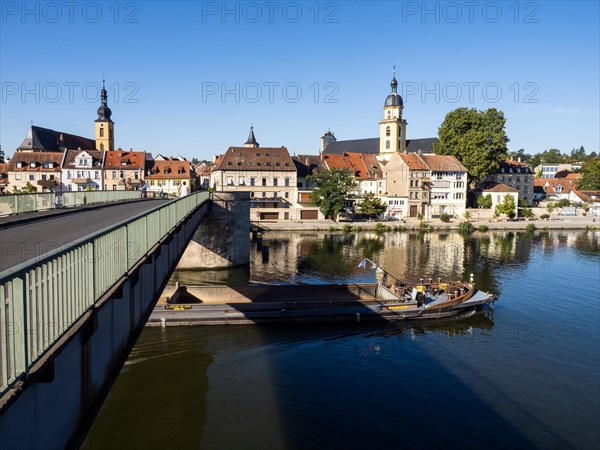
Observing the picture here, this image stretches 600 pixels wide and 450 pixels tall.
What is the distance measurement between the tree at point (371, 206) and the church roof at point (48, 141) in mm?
62117

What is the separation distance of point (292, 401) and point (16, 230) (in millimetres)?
10799

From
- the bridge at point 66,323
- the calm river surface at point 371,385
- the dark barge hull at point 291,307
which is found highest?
the bridge at point 66,323

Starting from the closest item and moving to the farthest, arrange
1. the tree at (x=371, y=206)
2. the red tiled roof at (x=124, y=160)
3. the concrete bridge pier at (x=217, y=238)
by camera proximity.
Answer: the concrete bridge pier at (x=217, y=238), the tree at (x=371, y=206), the red tiled roof at (x=124, y=160)

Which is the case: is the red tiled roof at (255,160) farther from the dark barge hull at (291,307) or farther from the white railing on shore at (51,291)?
the white railing on shore at (51,291)

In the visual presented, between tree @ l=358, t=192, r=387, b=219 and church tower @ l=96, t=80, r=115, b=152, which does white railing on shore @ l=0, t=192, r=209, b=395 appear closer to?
tree @ l=358, t=192, r=387, b=219

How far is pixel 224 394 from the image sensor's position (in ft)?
61.5

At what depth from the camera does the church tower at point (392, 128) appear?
10306cm

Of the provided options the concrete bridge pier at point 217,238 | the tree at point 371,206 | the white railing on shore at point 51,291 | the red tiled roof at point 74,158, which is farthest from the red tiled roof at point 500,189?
the white railing on shore at point 51,291

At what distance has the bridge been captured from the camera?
5086mm

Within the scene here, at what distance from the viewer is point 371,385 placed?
63.9 ft

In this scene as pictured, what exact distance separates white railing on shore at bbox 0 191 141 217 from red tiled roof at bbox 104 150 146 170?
4650cm

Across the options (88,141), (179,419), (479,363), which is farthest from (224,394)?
(88,141)

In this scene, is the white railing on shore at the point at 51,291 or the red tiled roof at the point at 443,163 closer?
the white railing on shore at the point at 51,291

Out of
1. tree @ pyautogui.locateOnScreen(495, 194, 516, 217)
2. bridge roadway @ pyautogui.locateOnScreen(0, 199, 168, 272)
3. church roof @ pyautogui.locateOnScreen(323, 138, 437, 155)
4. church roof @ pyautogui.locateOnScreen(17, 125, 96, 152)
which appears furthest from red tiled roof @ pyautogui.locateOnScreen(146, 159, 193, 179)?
bridge roadway @ pyautogui.locateOnScreen(0, 199, 168, 272)
